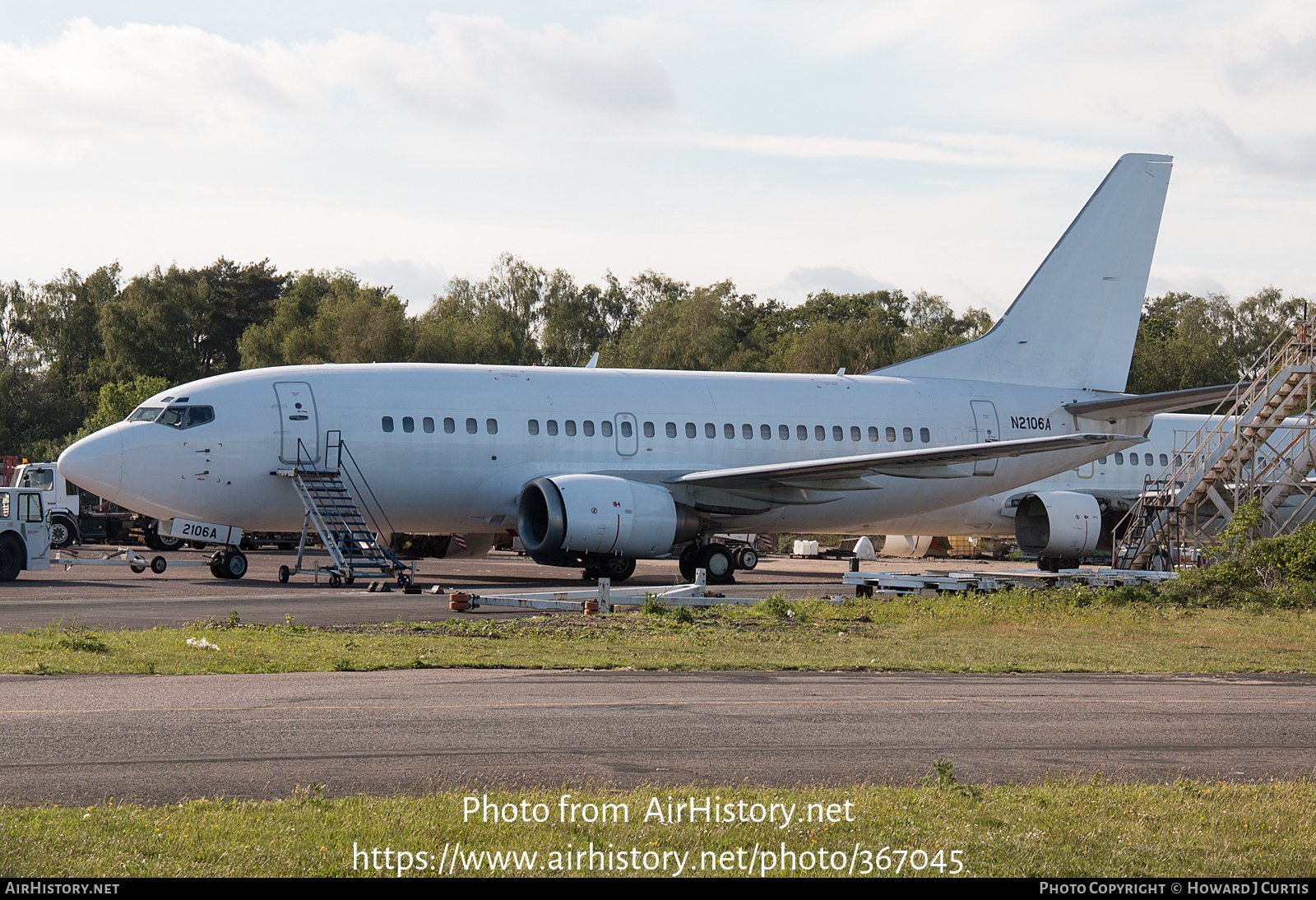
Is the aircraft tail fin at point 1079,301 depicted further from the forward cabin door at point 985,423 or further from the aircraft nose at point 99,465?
the aircraft nose at point 99,465

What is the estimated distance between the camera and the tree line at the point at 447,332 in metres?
75.9

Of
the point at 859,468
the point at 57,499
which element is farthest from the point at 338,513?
the point at 57,499

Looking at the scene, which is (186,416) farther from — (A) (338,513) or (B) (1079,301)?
(B) (1079,301)

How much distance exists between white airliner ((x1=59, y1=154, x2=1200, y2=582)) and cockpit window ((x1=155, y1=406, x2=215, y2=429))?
41mm

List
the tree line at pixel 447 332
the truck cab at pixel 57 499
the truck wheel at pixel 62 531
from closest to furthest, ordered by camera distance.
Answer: the truck wheel at pixel 62 531 → the truck cab at pixel 57 499 → the tree line at pixel 447 332

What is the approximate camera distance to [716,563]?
2761 cm

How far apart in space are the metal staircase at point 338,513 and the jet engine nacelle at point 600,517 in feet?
9.72

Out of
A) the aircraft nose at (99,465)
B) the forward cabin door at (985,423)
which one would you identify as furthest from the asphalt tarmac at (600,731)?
the forward cabin door at (985,423)

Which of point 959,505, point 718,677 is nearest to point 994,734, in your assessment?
point 718,677

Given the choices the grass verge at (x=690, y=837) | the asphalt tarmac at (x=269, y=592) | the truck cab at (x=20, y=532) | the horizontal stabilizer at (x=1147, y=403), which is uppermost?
the horizontal stabilizer at (x=1147, y=403)

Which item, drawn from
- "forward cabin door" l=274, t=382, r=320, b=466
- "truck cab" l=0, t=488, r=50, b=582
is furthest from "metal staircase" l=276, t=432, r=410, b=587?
"truck cab" l=0, t=488, r=50, b=582

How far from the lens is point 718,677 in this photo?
13.1m

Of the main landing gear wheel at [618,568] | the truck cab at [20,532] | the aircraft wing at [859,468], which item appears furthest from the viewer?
the truck cab at [20,532]

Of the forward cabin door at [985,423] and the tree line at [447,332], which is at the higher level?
the tree line at [447,332]
